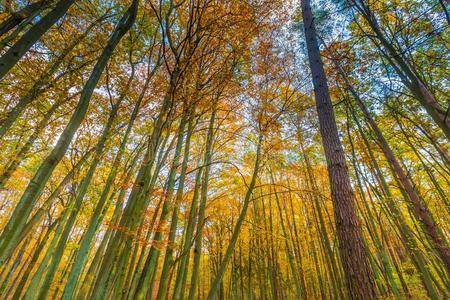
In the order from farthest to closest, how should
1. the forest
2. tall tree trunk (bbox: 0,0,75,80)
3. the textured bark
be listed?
the forest, the textured bark, tall tree trunk (bbox: 0,0,75,80)

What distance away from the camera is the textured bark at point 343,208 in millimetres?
2048

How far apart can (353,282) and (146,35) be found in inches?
229

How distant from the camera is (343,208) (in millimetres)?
2449

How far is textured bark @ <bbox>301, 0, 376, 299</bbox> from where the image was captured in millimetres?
2048

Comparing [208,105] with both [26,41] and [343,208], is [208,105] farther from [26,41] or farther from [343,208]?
[26,41]

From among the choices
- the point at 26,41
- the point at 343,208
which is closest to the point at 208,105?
the point at 343,208

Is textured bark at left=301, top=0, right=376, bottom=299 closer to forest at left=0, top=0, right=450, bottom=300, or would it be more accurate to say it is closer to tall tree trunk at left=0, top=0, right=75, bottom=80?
forest at left=0, top=0, right=450, bottom=300

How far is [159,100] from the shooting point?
5.54m

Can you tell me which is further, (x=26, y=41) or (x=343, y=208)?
(x=343, y=208)

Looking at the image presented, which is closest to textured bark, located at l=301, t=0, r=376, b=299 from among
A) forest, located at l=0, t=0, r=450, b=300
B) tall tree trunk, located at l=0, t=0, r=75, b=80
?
forest, located at l=0, t=0, r=450, b=300

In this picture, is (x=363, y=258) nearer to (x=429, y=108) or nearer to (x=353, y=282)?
(x=353, y=282)

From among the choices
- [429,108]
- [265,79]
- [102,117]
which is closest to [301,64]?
[265,79]

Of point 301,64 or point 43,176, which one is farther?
point 301,64

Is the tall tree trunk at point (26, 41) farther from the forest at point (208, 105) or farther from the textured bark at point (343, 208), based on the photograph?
the textured bark at point (343, 208)
